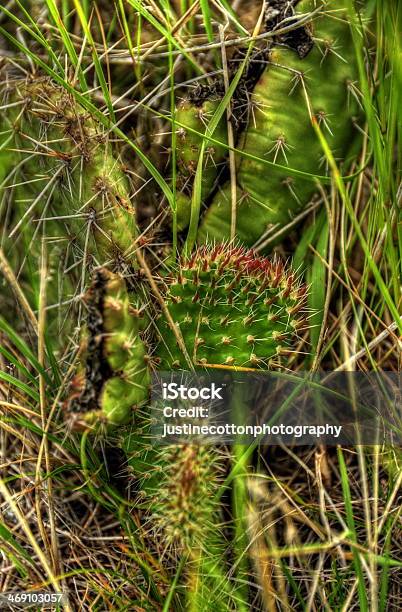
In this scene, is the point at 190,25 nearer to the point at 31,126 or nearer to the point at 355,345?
the point at 31,126

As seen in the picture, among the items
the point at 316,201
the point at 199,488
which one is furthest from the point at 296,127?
the point at 199,488

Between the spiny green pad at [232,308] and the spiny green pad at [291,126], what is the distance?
0.69ft

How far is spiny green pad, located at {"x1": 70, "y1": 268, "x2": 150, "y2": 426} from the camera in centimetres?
104

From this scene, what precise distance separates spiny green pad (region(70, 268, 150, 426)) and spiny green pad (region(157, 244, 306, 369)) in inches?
5.4

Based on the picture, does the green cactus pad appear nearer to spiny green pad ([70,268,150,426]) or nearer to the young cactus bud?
spiny green pad ([70,268,150,426])

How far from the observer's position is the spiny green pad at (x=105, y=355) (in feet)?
3.41

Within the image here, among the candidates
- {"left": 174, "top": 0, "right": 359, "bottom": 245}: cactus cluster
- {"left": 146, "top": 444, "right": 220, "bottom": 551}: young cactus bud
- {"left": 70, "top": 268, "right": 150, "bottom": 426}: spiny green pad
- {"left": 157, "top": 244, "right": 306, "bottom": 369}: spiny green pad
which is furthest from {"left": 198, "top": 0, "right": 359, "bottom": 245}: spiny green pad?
{"left": 146, "top": 444, "right": 220, "bottom": 551}: young cactus bud

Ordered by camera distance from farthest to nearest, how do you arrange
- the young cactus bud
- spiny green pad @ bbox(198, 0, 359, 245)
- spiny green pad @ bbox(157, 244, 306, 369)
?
spiny green pad @ bbox(198, 0, 359, 245) < spiny green pad @ bbox(157, 244, 306, 369) < the young cactus bud

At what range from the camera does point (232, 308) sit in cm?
120

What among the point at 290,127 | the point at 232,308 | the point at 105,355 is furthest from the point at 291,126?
the point at 105,355

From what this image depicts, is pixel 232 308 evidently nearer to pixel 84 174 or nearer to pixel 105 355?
pixel 105 355

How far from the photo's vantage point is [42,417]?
1303 mm

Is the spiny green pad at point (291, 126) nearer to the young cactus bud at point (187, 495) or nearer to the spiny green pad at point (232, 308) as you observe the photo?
the spiny green pad at point (232, 308)

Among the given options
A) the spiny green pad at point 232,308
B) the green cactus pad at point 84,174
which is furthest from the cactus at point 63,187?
the spiny green pad at point 232,308
